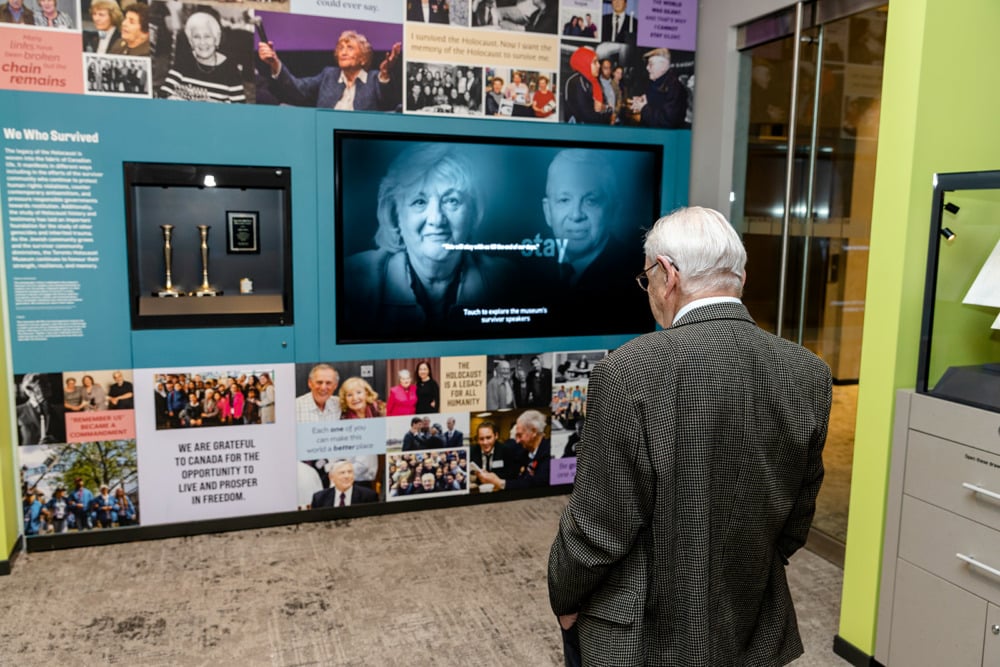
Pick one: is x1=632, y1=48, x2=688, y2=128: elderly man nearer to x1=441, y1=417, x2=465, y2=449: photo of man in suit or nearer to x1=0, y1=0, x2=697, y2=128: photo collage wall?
x1=0, y1=0, x2=697, y2=128: photo collage wall

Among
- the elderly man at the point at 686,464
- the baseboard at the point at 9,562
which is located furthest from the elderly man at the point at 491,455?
the elderly man at the point at 686,464

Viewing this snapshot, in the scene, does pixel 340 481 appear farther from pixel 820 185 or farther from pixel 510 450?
pixel 820 185

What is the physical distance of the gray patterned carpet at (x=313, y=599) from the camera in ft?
9.34

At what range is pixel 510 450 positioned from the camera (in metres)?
4.36

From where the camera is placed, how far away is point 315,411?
397cm

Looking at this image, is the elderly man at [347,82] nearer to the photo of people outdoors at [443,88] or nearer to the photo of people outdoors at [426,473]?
the photo of people outdoors at [443,88]

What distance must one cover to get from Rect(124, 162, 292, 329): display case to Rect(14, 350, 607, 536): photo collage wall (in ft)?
0.95

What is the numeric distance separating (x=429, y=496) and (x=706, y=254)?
9.67ft

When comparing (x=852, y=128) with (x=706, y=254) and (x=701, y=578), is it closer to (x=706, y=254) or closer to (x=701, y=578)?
(x=706, y=254)

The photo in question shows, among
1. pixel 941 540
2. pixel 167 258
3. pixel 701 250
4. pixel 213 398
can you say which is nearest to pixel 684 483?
pixel 701 250

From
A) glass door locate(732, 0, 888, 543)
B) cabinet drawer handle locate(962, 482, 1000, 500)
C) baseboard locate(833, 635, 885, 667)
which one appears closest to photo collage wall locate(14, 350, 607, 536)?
glass door locate(732, 0, 888, 543)

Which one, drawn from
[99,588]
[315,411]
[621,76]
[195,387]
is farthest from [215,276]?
[621,76]

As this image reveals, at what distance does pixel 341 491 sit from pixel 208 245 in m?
1.40

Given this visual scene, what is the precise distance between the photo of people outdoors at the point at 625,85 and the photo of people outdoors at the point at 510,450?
1.65 metres
